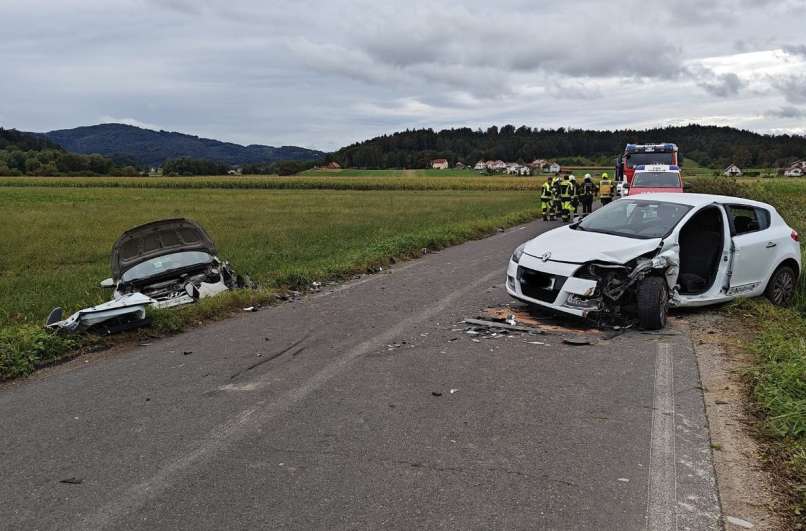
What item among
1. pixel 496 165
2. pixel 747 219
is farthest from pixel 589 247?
pixel 496 165

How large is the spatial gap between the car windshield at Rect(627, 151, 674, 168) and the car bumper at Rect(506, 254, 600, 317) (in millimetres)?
19573

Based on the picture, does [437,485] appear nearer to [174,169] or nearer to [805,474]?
[805,474]

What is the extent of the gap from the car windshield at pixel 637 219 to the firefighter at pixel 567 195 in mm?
12582

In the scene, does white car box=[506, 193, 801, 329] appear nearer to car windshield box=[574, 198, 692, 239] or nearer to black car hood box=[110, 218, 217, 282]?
car windshield box=[574, 198, 692, 239]

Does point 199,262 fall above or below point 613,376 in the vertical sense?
above

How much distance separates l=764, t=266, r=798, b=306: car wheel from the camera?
Answer: 8.11 meters

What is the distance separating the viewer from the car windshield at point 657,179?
20.0 meters

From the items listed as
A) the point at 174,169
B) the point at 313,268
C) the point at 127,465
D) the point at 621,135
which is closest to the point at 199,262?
the point at 313,268

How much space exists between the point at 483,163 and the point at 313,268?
390ft

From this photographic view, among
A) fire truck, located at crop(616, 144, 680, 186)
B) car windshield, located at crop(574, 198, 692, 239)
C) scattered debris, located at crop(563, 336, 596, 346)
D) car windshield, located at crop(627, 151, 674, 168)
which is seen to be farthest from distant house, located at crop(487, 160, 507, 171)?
scattered debris, located at crop(563, 336, 596, 346)

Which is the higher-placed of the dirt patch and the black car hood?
the black car hood

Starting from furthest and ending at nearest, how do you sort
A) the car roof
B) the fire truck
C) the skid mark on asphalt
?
the fire truck → the car roof → the skid mark on asphalt

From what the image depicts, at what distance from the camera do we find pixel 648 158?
81.5 ft

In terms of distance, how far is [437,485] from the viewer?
136 inches
